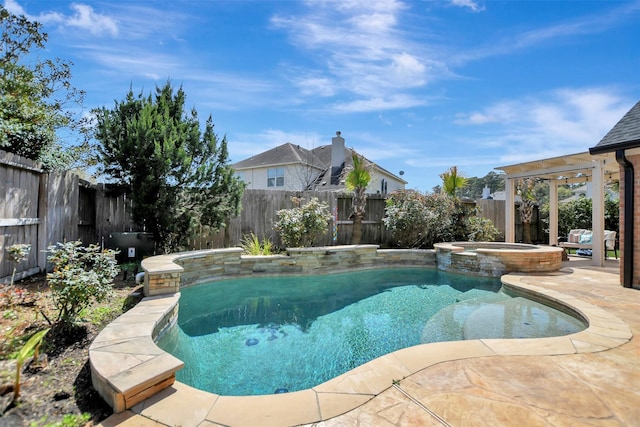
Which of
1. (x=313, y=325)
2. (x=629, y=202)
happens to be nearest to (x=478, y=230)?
(x=629, y=202)

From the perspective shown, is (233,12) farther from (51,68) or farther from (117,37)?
(51,68)

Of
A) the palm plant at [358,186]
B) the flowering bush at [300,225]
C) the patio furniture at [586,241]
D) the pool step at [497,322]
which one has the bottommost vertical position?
the pool step at [497,322]

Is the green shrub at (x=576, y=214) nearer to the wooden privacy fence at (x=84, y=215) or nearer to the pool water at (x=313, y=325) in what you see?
the wooden privacy fence at (x=84, y=215)

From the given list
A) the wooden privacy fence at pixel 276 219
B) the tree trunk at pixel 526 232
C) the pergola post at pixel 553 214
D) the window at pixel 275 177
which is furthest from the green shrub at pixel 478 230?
the window at pixel 275 177

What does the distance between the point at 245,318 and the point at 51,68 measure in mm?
10409

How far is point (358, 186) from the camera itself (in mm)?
10336

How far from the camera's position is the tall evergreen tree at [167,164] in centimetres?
649

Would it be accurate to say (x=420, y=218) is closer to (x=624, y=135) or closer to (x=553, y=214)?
(x=624, y=135)

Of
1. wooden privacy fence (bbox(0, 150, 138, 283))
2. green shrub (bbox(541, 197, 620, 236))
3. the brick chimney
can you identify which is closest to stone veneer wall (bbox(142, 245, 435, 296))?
wooden privacy fence (bbox(0, 150, 138, 283))

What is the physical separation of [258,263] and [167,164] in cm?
316

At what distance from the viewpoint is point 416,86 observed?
10414 mm

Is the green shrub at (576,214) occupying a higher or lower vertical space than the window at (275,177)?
lower

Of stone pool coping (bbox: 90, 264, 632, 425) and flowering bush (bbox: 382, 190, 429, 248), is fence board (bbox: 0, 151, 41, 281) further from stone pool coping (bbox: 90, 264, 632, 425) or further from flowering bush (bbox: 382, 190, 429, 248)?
flowering bush (bbox: 382, 190, 429, 248)

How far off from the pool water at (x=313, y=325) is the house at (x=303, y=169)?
12320mm
